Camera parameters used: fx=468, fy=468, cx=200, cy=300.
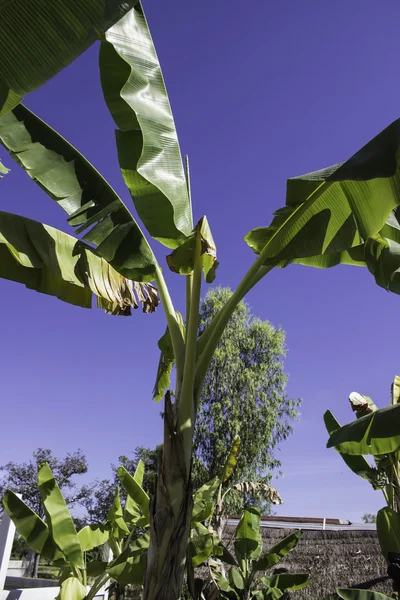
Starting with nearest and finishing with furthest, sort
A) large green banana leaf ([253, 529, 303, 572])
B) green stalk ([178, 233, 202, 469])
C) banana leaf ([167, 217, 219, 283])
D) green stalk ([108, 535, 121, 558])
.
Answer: green stalk ([178, 233, 202, 469]), banana leaf ([167, 217, 219, 283]), green stalk ([108, 535, 121, 558]), large green banana leaf ([253, 529, 303, 572])

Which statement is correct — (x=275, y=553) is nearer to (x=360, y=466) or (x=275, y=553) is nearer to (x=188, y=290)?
(x=360, y=466)

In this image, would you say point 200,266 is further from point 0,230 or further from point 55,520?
point 55,520

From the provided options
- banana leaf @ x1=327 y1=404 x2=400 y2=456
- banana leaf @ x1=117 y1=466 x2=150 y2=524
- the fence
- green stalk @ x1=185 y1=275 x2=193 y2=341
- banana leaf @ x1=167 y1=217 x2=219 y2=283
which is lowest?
the fence

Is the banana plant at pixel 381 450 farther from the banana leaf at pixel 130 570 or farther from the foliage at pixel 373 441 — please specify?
the banana leaf at pixel 130 570

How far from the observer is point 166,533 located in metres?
2.62

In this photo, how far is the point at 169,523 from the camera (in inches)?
104

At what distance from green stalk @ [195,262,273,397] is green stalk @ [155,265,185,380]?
0.13m

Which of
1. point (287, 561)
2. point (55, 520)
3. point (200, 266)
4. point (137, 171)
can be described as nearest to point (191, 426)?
point (200, 266)

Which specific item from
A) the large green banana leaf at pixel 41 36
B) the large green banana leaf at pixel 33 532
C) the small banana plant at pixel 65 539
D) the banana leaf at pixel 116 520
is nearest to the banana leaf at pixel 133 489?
the small banana plant at pixel 65 539

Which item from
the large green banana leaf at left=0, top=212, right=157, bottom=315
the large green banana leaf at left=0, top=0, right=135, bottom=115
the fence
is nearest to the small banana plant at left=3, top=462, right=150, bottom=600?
the fence

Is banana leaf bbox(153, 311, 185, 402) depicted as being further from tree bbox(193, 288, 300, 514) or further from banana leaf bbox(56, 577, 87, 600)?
tree bbox(193, 288, 300, 514)

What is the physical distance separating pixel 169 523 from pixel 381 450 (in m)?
2.67

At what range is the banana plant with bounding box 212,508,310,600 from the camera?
257 inches

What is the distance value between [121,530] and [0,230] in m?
4.83
